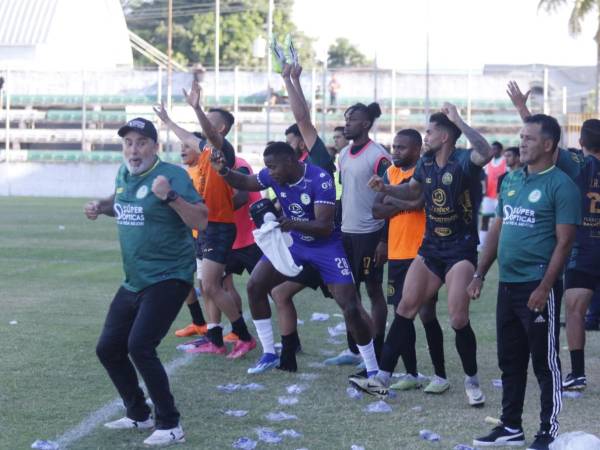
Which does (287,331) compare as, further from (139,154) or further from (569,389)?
(139,154)

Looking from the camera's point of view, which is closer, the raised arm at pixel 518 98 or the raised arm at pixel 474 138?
the raised arm at pixel 474 138

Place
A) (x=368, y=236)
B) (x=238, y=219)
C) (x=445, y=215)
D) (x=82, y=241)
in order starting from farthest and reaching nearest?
(x=82, y=241) → (x=238, y=219) → (x=368, y=236) → (x=445, y=215)

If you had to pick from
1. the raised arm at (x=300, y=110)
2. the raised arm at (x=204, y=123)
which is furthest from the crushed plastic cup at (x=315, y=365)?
the raised arm at (x=204, y=123)

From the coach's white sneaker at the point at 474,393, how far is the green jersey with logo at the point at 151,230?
2456mm

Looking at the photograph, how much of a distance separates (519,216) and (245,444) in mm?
2241

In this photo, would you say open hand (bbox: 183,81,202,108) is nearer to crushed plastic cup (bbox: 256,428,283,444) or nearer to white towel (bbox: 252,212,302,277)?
white towel (bbox: 252,212,302,277)

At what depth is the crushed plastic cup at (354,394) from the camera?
27.7 feet

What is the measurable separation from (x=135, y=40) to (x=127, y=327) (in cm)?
6656

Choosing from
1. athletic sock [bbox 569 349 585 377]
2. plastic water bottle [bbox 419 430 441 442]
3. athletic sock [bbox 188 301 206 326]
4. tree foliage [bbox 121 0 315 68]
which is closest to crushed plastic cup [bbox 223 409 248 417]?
plastic water bottle [bbox 419 430 441 442]

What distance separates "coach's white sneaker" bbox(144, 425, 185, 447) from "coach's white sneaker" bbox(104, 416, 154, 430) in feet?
1.08

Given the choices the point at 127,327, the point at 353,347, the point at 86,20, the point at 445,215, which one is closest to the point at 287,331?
the point at 353,347

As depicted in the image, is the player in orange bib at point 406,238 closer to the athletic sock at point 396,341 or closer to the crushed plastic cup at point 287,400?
the athletic sock at point 396,341

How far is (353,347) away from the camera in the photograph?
33.0 ft

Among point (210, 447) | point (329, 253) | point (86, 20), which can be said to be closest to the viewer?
point (210, 447)
